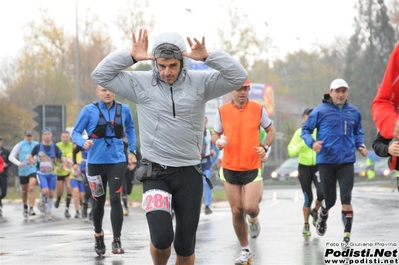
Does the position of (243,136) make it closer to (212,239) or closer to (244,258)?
(244,258)

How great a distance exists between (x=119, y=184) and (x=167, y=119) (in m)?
3.75

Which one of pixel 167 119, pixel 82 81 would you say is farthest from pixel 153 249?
pixel 82 81

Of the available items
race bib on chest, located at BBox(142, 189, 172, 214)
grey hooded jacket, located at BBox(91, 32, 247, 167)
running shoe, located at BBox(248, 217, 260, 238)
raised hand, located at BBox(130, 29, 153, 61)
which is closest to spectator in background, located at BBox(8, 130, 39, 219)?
running shoe, located at BBox(248, 217, 260, 238)

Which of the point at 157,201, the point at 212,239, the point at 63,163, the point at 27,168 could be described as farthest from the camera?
the point at 27,168

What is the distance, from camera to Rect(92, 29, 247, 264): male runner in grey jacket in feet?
24.0

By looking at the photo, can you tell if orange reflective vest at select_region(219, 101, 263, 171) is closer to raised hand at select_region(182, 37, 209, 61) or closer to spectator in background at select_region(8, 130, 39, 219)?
raised hand at select_region(182, 37, 209, 61)

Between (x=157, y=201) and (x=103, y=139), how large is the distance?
4.14 meters

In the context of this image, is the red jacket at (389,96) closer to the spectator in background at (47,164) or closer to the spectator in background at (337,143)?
the spectator in background at (337,143)

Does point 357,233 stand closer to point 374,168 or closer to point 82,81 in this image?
point 374,168

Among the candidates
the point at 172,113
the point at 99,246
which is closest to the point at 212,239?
the point at 99,246

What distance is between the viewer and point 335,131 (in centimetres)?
1191

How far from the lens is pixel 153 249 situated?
23.8 ft

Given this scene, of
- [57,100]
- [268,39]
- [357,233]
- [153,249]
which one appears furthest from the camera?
[268,39]

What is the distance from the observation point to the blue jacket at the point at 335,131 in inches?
462
